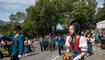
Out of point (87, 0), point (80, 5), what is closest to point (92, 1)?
point (87, 0)

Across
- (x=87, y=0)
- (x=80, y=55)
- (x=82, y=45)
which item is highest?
(x=87, y=0)

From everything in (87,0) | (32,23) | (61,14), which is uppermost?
(87,0)

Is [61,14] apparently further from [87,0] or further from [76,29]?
[76,29]

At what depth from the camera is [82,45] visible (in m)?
3.06

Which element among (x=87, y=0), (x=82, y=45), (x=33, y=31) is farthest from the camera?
(x=87, y=0)

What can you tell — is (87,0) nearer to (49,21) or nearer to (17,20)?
(49,21)

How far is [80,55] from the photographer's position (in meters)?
3.07

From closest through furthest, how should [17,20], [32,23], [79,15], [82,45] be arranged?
[82,45]
[32,23]
[79,15]
[17,20]

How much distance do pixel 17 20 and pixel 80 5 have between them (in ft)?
105

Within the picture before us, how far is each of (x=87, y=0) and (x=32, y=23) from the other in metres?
30.5

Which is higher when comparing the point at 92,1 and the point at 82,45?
the point at 92,1

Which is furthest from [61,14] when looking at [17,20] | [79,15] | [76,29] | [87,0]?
[76,29]

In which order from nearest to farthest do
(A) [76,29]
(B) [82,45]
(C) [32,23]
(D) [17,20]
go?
(B) [82,45] → (A) [76,29] → (C) [32,23] → (D) [17,20]

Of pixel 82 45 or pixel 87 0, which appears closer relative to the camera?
pixel 82 45
